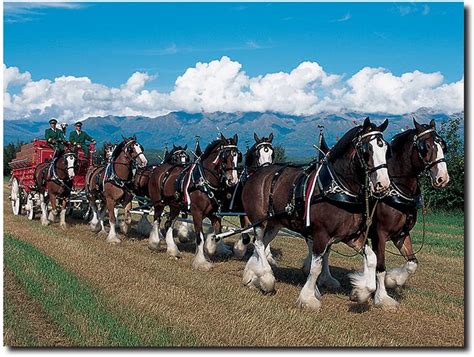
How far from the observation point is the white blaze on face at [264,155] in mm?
10828

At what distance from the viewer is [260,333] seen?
6324mm

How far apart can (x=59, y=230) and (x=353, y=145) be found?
1049cm

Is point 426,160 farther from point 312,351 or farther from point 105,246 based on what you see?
point 105,246

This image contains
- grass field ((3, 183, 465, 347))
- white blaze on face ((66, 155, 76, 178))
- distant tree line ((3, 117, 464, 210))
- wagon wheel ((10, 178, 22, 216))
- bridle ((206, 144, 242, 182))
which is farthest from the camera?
distant tree line ((3, 117, 464, 210))

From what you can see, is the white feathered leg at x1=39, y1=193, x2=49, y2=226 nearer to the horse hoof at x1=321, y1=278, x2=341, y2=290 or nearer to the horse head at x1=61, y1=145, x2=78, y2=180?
the horse head at x1=61, y1=145, x2=78, y2=180

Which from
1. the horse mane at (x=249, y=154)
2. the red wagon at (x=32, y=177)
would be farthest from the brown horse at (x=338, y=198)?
the red wagon at (x=32, y=177)

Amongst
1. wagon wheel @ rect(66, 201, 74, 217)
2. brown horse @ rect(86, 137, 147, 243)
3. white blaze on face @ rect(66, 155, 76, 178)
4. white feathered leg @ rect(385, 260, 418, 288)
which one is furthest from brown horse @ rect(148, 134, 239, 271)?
wagon wheel @ rect(66, 201, 74, 217)

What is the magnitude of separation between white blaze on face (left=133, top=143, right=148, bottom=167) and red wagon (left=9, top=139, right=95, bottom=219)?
3.12 meters

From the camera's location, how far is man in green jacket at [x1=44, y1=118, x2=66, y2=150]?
1730cm

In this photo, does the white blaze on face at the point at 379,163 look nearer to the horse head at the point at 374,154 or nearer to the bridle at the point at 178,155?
the horse head at the point at 374,154

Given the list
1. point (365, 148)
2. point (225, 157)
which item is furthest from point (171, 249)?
point (365, 148)

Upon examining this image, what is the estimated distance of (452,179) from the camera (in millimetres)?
24719

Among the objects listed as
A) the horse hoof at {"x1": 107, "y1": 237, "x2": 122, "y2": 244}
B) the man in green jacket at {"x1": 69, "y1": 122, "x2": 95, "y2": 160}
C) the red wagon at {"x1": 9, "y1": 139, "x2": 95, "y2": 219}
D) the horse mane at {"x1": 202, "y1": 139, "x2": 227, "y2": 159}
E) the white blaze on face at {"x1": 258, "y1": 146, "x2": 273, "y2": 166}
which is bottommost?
the horse hoof at {"x1": 107, "y1": 237, "x2": 122, "y2": 244}

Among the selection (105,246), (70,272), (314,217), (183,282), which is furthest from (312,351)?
(105,246)
